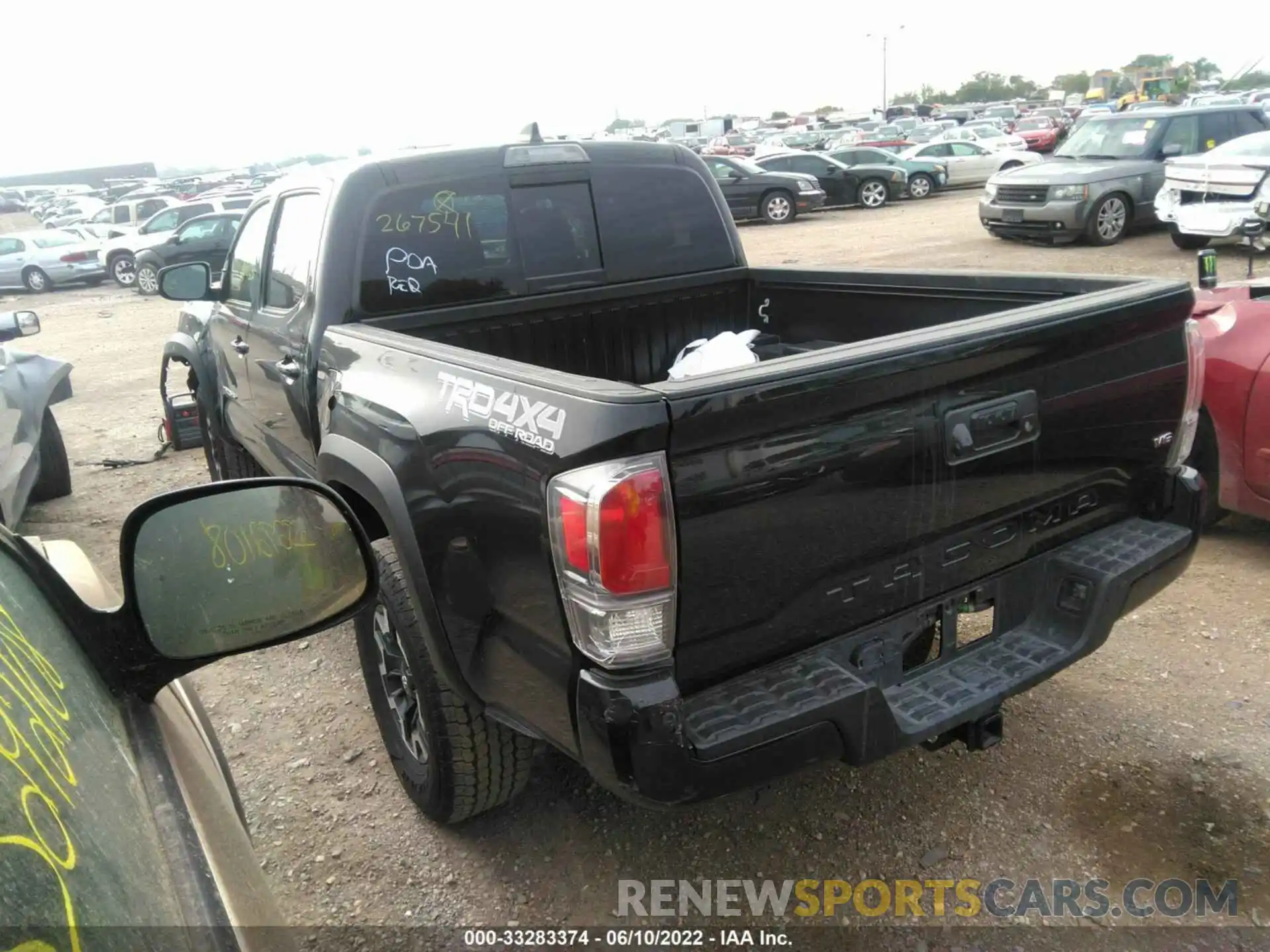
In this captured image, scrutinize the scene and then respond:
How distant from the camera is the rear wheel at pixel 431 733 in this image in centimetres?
270

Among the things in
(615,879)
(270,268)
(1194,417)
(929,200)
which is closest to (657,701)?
(615,879)

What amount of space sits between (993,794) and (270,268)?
344 centimetres

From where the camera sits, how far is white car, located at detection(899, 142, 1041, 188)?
82.5ft

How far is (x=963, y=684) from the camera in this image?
97.6 inches

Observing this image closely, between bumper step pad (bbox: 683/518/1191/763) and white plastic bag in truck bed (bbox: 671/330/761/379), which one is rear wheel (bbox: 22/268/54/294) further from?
bumper step pad (bbox: 683/518/1191/763)

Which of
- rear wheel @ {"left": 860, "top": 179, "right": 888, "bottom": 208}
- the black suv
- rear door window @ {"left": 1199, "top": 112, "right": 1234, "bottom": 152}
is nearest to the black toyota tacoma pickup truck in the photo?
the black suv

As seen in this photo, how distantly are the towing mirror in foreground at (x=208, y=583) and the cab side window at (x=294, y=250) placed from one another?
81.1 inches

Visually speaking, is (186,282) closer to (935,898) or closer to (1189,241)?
(935,898)

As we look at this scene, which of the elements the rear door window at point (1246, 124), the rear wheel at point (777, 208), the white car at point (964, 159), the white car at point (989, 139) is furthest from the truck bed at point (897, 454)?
the white car at point (989, 139)

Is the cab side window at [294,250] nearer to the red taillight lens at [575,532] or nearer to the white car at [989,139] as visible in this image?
the red taillight lens at [575,532]

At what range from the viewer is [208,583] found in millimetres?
1564

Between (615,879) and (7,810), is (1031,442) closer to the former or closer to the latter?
(615,879)

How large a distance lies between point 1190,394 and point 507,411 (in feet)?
6.74

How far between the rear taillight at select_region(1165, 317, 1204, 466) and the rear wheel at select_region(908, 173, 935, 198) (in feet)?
74.5
